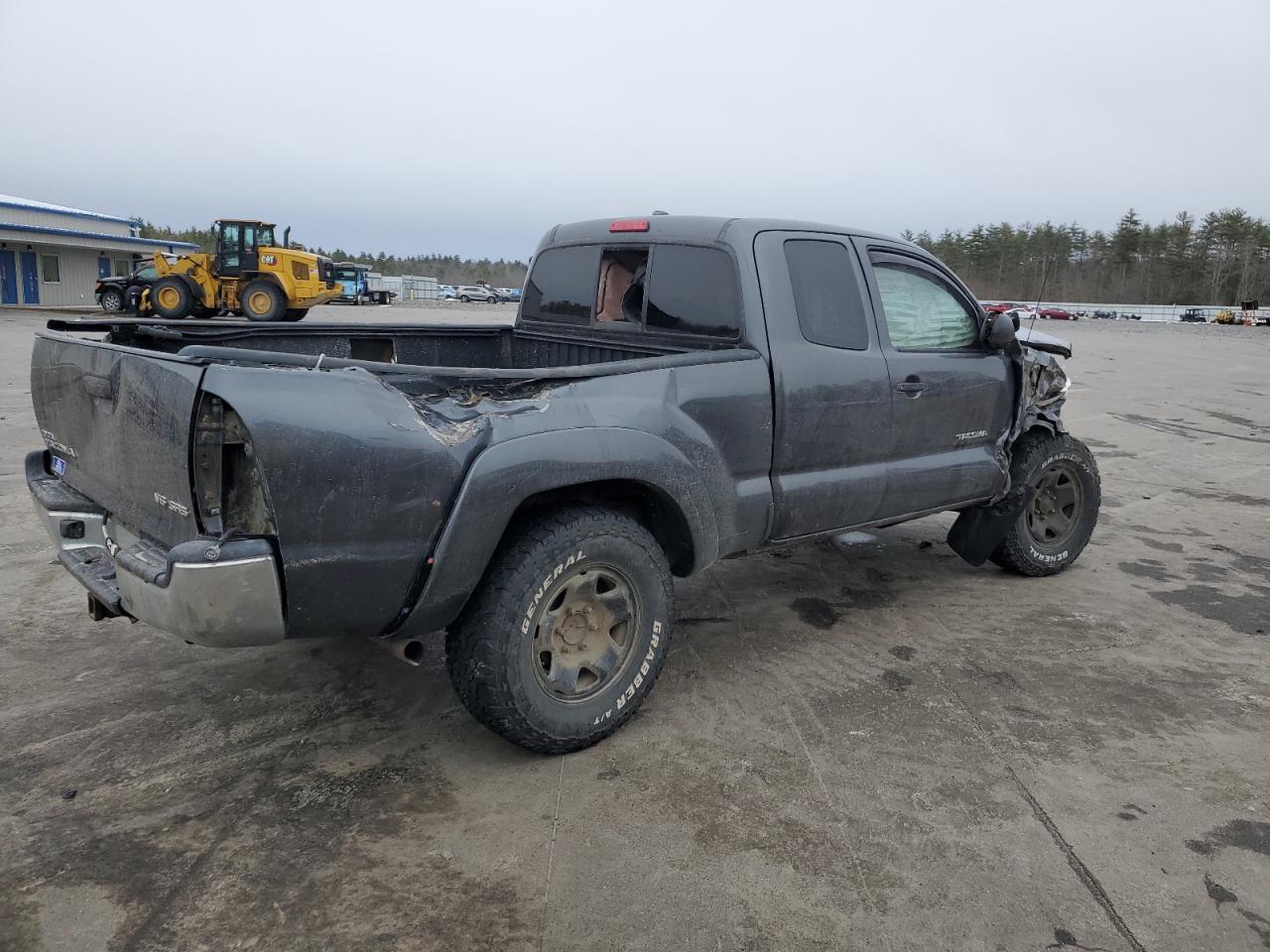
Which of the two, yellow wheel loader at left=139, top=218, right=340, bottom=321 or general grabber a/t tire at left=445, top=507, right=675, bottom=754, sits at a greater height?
yellow wheel loader at left=139, top=218, right=340, bottom=321

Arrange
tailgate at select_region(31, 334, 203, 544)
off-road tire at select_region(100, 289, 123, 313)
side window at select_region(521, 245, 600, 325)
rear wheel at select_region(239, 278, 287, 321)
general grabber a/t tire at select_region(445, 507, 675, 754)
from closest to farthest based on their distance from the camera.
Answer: tailgate at select_region(31, 334, 203, 544) < general grabber a/t tire at select_region(445, 507, 675, 754) < side window at select_region(521, 245, 600, 325) < rear wheel at select_region(239, 278, 287, 321) < off-road tire at select_region(100, 289, 123, 313)

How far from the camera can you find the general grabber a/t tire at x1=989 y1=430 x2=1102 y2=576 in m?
5.02

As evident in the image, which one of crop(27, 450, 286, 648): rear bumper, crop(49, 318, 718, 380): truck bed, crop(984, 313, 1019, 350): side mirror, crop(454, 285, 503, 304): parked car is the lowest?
crop(27, 450, 286, 648): rear bumper

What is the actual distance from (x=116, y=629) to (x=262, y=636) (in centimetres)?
200

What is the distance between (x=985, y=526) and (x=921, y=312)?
136cm

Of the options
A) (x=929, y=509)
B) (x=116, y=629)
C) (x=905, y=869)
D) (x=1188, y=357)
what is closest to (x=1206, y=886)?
(x=905, y=869)

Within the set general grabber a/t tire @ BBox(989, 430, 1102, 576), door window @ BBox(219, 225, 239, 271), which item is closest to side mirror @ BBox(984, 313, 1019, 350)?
general grabber a/t tire @ BBox(989, 430, 1102, 576)

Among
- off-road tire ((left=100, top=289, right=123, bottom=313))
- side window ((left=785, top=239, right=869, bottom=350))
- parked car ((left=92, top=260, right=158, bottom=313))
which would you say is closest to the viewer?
side window ((left=785, top=239, right=869, bottom=350))

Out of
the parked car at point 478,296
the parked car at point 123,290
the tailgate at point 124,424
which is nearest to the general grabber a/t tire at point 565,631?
the tailgate at point 124,424

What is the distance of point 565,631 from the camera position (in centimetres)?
317

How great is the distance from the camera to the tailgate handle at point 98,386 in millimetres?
2842

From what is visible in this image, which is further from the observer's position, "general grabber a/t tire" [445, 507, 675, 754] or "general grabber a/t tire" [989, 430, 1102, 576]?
"general grabber a/t tire" [989, 430, 1102, 576]

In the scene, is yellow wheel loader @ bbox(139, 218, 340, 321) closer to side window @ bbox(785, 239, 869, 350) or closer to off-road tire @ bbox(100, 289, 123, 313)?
off-road tire @ bbox(100, 289, 123, 313)

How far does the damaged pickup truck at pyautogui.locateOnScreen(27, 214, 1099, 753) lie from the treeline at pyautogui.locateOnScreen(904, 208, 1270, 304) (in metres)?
83.9
